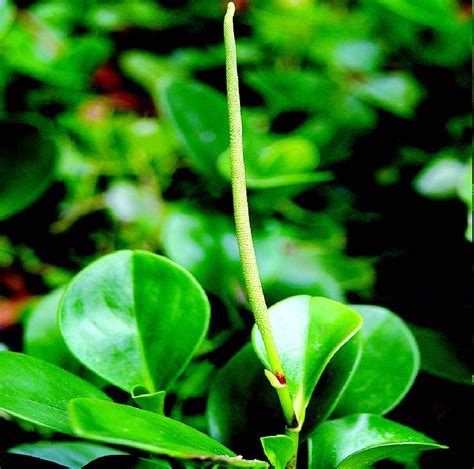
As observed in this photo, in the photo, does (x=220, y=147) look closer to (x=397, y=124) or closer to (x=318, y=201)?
(x=318, y=201)

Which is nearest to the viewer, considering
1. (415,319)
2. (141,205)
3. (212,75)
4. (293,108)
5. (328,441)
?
(328,441)

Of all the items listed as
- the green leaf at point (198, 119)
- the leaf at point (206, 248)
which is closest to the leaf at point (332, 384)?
the leaf at point (206, 248)

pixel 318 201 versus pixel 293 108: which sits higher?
pixel 293 108

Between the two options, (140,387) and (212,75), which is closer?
(140,387)

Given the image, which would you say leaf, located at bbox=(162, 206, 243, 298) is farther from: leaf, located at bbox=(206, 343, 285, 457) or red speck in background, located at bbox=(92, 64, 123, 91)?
red speck in background, located at bbox=(92, 64, 123, 91)

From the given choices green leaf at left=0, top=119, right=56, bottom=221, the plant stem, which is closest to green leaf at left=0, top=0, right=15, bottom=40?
green leaf at left=0, top=119, right=56, bottom=221

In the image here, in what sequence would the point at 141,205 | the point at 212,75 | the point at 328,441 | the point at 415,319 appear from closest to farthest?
the point at 328,441 < the point at 415,319 < the point at 141,205 < the point at 212,75

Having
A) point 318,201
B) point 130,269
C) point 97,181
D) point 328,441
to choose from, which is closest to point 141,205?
point 97,181

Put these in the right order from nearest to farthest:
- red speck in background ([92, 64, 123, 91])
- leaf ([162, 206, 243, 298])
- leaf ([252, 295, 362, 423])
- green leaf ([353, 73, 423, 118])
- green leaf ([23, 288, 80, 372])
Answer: leaf ([252, 295, 362, 423])
green leaf ([23, 288, 80, 372])
leaf ([162, 206, 243, 298])
green leaf ([353, 73, 423, 118])
red speck in background ([92, 64, 123, 91])
